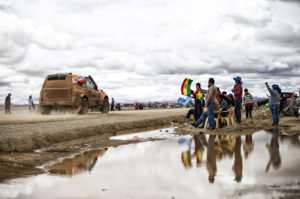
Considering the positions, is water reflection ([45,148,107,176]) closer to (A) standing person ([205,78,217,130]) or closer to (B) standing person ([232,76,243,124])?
(A) standing person ([205,78,217,130])

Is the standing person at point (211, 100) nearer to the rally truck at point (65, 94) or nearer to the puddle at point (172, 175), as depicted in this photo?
the puddle at point (172, 175)

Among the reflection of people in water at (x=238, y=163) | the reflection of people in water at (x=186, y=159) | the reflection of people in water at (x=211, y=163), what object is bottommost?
the reflection of people in water at (x=186, y=159)

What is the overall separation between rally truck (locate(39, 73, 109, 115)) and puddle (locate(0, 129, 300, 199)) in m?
11.4

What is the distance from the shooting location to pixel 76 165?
6.61 meters

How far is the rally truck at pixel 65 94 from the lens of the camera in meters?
19.2

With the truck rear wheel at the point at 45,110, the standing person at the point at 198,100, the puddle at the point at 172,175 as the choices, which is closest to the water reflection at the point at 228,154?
the puddle at the point at 172,175

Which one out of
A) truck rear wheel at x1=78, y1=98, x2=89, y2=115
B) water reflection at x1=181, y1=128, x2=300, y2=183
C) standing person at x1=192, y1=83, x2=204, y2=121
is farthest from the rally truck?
water reflection at x1=181, y1=128, x2=300, y2=183

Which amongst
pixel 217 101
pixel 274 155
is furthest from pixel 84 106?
pixel 274 155

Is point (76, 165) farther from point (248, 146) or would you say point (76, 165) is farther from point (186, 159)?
point (248, 146)

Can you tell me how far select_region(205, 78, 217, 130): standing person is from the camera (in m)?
12.5

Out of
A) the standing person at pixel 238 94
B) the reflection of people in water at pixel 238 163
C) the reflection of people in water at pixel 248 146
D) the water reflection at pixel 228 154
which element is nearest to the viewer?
the reflection of people in water at pixel 238 163

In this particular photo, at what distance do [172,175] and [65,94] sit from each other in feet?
48.5

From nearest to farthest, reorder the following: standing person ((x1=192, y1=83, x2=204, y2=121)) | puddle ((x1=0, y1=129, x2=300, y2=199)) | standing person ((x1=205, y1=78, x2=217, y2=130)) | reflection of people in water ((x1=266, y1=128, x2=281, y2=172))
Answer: puddle ((x1=0, y1=129, x2=300, y2=199))
reflection of people in water ((x1=266, y1=128, x2=281, y2=172))
standing person ((x1=205, y1=78, x2=217, y2=130))
standing person ((x1=192, y1=83, x2=204, y2=121))

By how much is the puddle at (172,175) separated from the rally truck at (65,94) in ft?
37.4
